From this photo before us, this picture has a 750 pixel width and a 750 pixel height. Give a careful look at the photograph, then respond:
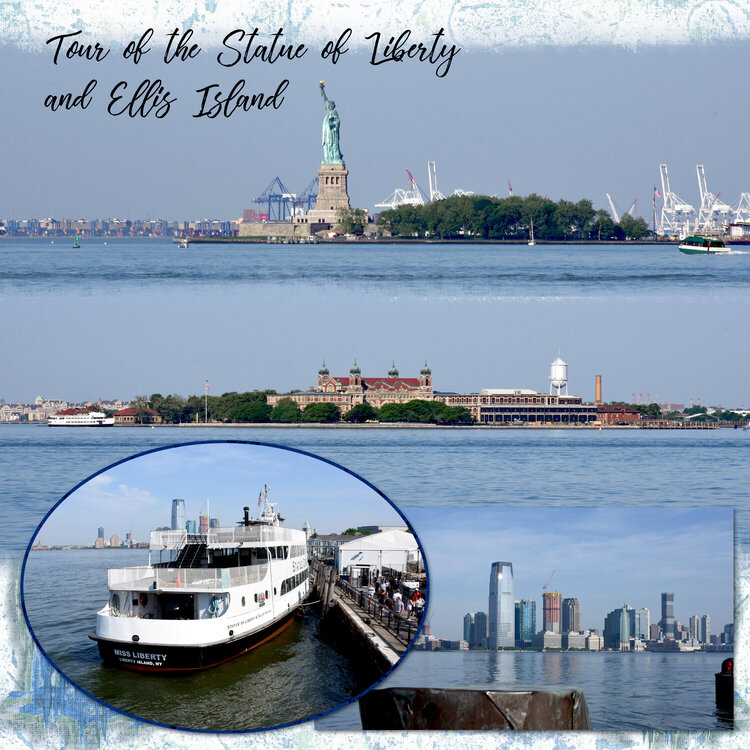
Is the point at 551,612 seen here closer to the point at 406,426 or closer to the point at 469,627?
the point at 469,627

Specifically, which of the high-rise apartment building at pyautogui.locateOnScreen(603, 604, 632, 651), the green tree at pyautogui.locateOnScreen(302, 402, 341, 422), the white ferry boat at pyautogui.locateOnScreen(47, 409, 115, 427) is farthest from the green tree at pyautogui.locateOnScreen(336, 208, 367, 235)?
the high-rise apartment building at pyautogui.locateOnScreen(603, 604, 632, 651)

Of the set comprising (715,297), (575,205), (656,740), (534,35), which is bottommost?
(656,740)

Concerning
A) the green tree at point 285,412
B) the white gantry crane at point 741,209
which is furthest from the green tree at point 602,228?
the green tree at point 285,412

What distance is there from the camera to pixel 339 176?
39.6 ft

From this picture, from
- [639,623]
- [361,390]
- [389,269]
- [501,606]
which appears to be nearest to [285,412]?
[361,390]

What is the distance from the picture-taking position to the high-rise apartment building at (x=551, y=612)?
27.5 feet

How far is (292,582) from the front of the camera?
8.22 metres

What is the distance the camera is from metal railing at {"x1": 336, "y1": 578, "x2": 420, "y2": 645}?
8203 millimetres

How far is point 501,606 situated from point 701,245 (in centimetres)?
703

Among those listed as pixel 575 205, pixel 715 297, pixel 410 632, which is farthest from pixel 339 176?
pixel 410 632

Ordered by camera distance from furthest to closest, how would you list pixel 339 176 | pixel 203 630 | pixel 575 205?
pixel 575 205
pixel 339 176
pixel 203 630

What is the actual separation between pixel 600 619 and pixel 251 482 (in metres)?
2.34

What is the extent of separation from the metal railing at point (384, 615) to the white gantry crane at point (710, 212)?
555 cm

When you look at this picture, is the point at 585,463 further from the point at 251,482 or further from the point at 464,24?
the point at 251,482
